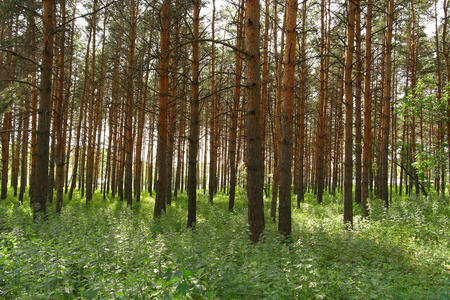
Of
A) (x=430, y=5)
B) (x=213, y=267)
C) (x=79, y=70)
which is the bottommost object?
(x=213, y=267)

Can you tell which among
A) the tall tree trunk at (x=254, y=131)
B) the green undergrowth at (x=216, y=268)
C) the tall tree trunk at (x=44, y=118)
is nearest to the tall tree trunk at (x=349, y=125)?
the green undergrowth at (x=216, y=268)

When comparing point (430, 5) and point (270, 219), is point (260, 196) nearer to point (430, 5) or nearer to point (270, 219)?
point (270, 219)

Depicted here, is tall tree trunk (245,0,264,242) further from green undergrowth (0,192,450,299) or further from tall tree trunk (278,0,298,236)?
tall tree trunk (278,0,298,236)

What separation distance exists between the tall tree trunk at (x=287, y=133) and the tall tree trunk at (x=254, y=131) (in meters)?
1.18

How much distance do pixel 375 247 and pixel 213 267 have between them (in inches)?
154

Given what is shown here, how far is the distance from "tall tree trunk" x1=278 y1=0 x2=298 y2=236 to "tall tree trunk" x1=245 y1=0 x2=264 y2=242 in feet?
3.87

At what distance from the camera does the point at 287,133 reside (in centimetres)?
649

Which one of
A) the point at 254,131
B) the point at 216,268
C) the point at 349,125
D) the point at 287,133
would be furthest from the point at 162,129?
the point at 216,268

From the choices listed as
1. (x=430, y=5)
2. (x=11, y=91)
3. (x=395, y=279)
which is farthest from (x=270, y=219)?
(x=430, y=5)

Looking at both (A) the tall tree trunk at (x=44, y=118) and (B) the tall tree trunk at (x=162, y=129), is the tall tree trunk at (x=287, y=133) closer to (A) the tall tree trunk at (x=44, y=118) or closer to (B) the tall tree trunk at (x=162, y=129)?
(B) the tall tree trunk at (x=162, y=129)

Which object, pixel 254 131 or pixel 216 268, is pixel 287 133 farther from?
pixel 216 268

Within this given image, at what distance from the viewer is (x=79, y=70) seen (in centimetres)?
2017

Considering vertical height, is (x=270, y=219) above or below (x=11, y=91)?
below

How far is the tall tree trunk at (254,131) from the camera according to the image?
542 cm
